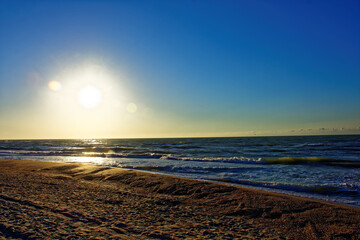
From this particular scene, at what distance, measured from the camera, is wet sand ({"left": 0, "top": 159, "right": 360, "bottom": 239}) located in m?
4.29

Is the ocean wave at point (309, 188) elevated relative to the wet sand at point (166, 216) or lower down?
lower down

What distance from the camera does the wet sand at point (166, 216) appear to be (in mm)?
4285

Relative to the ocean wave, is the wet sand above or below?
above

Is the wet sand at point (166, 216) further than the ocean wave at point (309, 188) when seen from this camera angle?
No

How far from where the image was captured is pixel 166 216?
5.54 m

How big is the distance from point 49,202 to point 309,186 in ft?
36.2

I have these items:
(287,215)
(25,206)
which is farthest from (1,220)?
(287,215)

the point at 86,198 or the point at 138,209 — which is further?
the point at 86,198

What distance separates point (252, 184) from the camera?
1115cm

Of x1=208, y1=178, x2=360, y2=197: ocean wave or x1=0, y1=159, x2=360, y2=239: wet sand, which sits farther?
x1=208, y1=178, x2=360, y2=197: ocean wave

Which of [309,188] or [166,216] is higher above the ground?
[166,216]

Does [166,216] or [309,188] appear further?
[309,188]

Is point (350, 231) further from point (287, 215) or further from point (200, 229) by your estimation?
point (200, 229)

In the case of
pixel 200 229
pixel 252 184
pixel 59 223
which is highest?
pixel 59 223
